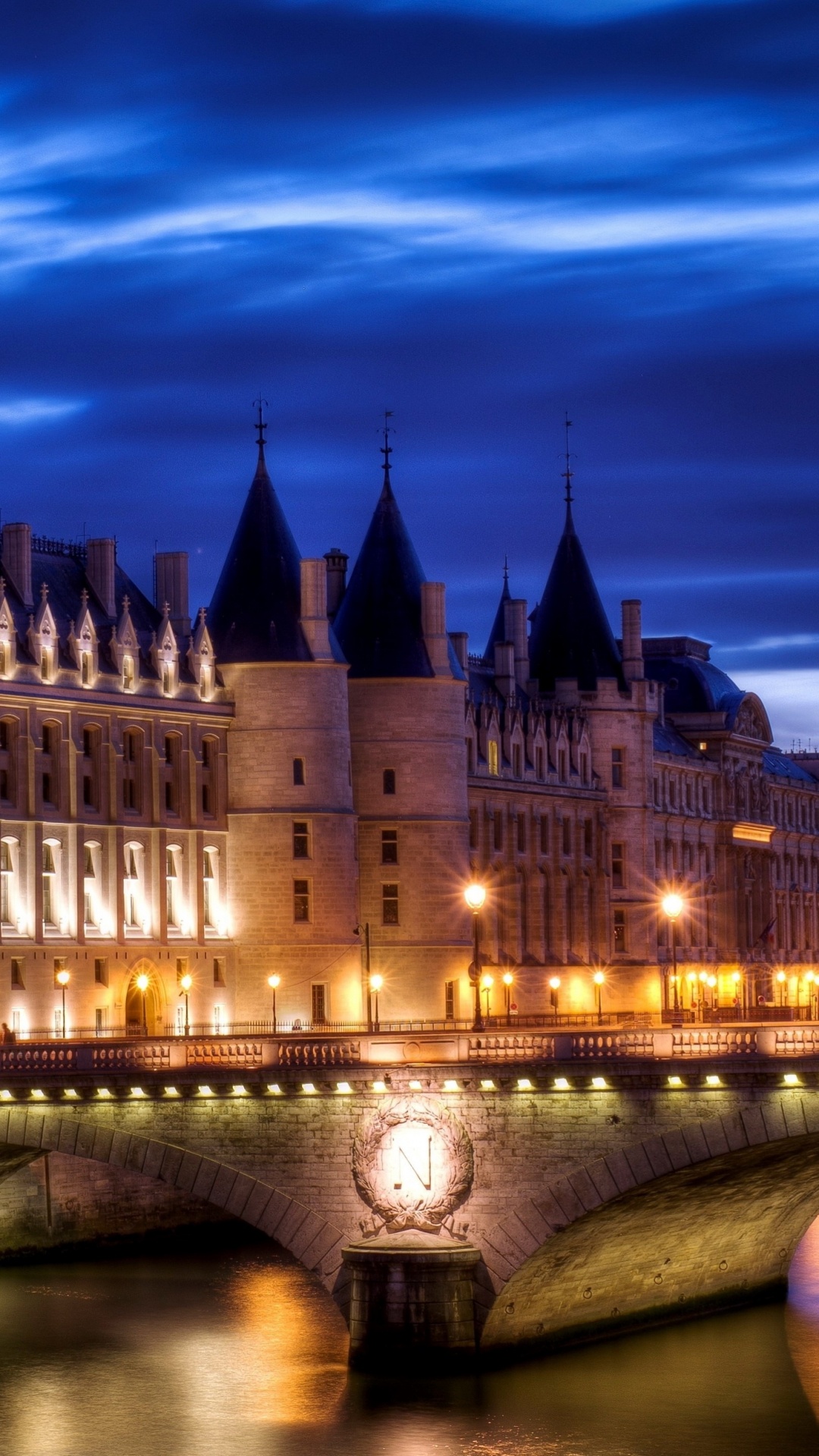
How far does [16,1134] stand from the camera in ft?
237

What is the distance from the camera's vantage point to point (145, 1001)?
352 feet

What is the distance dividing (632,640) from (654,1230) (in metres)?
76.2

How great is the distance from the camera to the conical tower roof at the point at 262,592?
110438mm

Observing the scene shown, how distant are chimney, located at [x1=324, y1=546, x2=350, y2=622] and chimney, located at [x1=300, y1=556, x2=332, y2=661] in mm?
15181

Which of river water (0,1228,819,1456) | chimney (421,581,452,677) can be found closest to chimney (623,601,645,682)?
chimney (421,581,452,677)

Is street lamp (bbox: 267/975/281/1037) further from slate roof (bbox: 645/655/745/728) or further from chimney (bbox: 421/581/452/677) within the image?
slate roof (bbox: 645/655/745/728)

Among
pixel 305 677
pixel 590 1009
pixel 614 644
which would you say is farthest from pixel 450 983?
pixel 614 644

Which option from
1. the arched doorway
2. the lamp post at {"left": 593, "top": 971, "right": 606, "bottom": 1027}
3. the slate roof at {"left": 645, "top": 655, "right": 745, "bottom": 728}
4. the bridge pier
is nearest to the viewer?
the bridge pier

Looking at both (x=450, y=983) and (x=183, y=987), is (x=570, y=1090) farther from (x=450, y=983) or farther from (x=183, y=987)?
(x=450, y=983)

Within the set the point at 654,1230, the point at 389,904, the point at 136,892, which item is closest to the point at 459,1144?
the point at 654,1230

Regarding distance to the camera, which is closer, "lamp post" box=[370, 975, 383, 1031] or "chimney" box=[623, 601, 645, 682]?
"lamp post" box=[370, 975, 383, 1031]

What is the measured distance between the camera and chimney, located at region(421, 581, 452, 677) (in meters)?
114

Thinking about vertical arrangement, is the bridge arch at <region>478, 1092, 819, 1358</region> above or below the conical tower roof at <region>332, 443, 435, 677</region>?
below

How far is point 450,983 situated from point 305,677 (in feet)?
46.5
